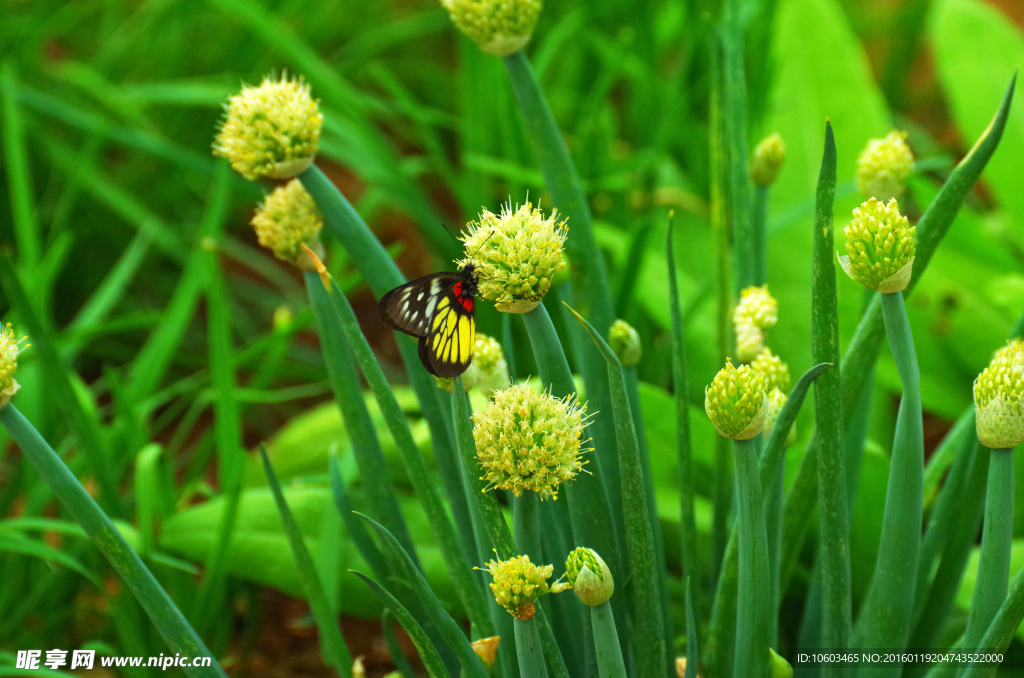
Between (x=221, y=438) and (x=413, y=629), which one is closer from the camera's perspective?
(x=413, y=629)

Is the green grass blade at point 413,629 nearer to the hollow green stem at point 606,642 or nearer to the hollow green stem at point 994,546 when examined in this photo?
the hollow green stem at point 606,642

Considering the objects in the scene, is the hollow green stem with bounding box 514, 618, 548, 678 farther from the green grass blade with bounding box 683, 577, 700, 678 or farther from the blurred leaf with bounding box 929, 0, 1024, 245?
the blurred leaf with bounding box 929, 0, 1024, 245

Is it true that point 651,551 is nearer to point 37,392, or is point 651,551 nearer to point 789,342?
point 789,342

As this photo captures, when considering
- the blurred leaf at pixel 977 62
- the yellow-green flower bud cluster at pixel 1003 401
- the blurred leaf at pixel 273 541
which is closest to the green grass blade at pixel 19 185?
the blurred leaf at pixel 273 541

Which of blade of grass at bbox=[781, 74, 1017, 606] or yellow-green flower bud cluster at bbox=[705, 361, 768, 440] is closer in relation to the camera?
yellow-green flower bud cluster at bbox=[705, 361, 768, 440]

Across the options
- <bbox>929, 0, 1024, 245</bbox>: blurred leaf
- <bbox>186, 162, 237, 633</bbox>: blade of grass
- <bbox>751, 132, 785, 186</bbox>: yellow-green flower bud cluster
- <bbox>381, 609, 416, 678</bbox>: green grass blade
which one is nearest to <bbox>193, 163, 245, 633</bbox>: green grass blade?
<bbox>186, 162, 237, 633</bbox>: blade of grass

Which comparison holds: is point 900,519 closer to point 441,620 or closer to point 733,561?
point 733,561

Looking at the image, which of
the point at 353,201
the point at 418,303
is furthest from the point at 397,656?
the point at 353,201
